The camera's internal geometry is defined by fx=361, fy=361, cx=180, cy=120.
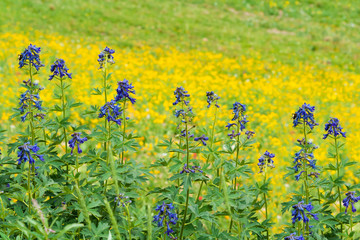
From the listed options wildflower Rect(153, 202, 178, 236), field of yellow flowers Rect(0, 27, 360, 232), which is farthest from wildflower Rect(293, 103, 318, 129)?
field of yellow flowers Rect(0, 27, 360, 232)

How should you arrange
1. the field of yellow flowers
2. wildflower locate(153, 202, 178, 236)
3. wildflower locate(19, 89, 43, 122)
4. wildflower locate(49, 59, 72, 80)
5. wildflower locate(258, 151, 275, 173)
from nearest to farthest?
1. wildflower locate(153, 202, 178, 236)
2. wildflower locate(19, 89, 43, 122)
3. wildflower locate(258, 151, 275, 173)
4. wildflower locate(49, 59, 72, 80)
5. the field of yellow flowers

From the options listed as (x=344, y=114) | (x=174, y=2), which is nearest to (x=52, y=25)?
(x=174, y=2)

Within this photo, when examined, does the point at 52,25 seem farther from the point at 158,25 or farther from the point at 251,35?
the point at 251,35

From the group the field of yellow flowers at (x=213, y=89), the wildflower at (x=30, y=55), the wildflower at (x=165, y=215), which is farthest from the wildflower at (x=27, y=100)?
the field of yellow flowers at (x=213, y=89)

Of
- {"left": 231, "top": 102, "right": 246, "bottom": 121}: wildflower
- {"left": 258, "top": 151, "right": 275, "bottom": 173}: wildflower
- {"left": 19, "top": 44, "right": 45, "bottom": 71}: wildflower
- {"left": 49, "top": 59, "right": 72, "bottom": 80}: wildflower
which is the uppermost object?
{"left": 19, "top": 44, "right": 45, "bottom": 71}: wildflower

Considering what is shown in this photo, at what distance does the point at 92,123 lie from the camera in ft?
21.5

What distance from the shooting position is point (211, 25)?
15195 millimetres

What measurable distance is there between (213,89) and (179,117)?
5.76m

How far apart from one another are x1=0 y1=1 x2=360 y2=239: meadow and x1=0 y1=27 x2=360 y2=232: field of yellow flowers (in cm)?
4

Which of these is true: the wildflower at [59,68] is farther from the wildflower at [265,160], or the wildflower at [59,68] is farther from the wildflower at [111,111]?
the wildflower at [265,160]

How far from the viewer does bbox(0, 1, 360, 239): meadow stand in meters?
2.27

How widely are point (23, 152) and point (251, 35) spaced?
13243mm

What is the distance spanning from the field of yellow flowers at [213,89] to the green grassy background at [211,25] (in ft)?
3.67

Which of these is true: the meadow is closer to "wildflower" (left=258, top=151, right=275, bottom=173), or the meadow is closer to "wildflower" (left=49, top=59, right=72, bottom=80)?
"wildflower" (left=258, top=151, right=275, bottom=173)
